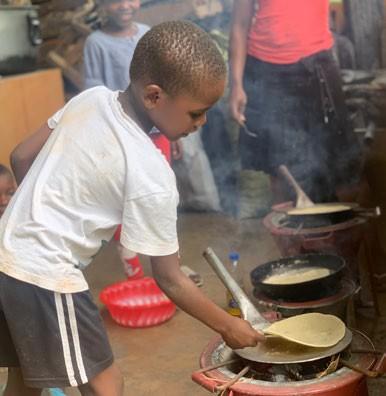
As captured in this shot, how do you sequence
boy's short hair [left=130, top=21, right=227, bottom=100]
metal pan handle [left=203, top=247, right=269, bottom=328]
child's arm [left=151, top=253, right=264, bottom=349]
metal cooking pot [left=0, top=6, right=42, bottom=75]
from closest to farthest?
boy's short hair [left=130, top=21, right=227, bottom=100] → child's arm [left=151, top=253, right=264, bottom=349] → metal pan handle [left=203, top=247, right=269, bottom=328] → metal cooking pot [left=0, top=6, right=42, bottom=75]

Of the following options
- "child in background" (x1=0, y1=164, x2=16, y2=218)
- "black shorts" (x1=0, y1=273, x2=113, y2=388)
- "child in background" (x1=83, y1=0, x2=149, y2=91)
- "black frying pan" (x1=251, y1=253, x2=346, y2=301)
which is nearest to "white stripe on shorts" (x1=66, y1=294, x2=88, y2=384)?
"black shorts" (x1=0, y1=273, x2=113, y2=388)

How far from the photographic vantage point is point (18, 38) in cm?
600

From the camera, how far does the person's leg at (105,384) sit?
240 cm

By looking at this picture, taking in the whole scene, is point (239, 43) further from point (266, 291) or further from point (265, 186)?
point (266, 291)

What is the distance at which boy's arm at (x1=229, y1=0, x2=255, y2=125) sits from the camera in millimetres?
5273

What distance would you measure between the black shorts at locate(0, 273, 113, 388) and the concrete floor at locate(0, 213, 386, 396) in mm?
1262

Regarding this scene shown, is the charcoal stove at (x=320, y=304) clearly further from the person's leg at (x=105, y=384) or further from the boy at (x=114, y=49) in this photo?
the boy at (x=114, y=49)

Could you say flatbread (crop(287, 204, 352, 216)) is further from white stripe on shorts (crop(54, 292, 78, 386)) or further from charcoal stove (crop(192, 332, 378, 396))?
white stripe on shorts (crop(54, 292, 78, 386))

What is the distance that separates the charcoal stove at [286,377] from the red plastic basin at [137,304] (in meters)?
1.66

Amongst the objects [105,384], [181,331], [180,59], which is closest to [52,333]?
[105,384]

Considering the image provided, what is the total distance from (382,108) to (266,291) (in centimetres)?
267

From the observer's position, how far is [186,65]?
7.25ft

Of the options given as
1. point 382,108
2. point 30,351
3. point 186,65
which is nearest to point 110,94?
point 186,65

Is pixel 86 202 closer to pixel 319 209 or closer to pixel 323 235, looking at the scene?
pixel 323 235
